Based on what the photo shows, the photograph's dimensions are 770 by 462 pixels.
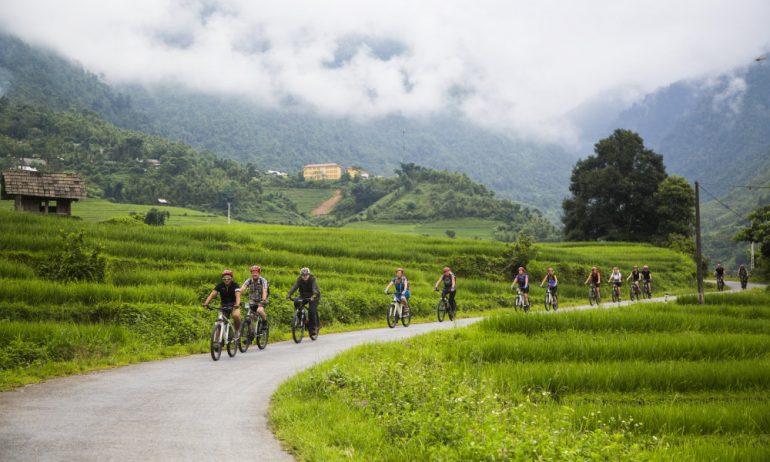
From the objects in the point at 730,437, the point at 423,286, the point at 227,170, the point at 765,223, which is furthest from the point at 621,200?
the point at 227,170

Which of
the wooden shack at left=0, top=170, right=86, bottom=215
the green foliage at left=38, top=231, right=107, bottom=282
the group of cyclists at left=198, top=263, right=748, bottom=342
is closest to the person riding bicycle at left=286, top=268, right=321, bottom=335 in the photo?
the group of cyclists at left=198, top=263, right=748, bottom=342

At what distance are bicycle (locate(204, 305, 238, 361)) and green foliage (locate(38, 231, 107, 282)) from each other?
22.5 ft

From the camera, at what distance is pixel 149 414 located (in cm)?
994

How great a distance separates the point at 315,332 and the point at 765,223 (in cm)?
4707

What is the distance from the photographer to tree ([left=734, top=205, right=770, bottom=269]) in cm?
5450

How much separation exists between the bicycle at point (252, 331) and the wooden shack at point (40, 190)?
147ft

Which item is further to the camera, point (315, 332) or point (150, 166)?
point (150, 166)

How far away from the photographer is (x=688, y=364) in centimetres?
1354

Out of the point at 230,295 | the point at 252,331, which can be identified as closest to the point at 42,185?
the point at 252,331

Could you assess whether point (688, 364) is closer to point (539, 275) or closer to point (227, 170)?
point (539, 275)

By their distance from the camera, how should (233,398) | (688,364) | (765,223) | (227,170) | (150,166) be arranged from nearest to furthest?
1. (233,398)
2. (688,364)
3. (765,223)
4. (150,166)
5. (227,170)

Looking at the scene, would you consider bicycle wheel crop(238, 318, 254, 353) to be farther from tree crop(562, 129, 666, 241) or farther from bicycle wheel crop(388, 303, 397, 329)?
tree crop(562, 129, 666, 241)

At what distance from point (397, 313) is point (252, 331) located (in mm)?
8416

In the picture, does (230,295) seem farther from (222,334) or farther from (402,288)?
(402,288)
